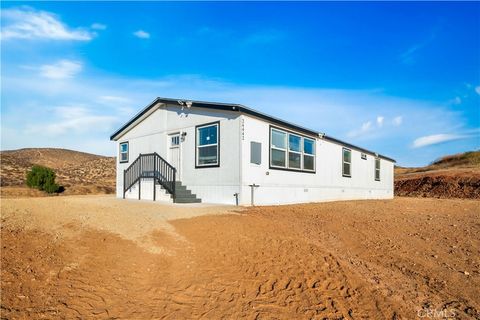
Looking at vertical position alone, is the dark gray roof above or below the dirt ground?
above

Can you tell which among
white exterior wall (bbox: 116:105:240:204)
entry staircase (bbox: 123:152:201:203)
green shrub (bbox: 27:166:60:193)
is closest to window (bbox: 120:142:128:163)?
white exterior wall (bbox: 116:105:240:204)

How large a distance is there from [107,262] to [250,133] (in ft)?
25.1

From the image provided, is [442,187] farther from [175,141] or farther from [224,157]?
[175,141]

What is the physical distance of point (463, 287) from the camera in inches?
211

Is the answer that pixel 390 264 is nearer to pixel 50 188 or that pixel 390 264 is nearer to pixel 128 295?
pixel 128 295

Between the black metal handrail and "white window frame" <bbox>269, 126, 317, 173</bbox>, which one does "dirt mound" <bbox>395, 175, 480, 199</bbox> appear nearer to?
"white window frame" <bbox>269, 126, 317, 173</bbox>

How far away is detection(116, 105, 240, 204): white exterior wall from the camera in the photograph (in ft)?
39.4

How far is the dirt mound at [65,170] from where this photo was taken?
83.9 ft

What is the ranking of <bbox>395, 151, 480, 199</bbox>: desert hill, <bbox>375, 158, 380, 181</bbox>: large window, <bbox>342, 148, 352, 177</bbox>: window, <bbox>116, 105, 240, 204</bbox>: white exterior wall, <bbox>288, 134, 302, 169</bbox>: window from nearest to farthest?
<bbox>116, 105, 240, 204</bbox>: white exterior wall, <bbox>288, 134, 302, 169</bbox>: window, <bbox>342, 148, 352, 177</bbox>: window, <bbox>375, 158, 380, 181</bbox>: large window, <bbox>395, 151, 480, 199</bbox>: desert hill

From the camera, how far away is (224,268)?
557 centimetres

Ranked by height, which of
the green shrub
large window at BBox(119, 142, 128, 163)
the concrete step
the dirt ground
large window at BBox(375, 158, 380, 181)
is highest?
large window at BBox(119, 142, 128, 163)

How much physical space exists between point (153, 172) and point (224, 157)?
3.92m

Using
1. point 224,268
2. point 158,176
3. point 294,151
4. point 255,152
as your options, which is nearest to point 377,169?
point 294,151

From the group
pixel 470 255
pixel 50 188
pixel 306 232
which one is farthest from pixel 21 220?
pixel 50 188
